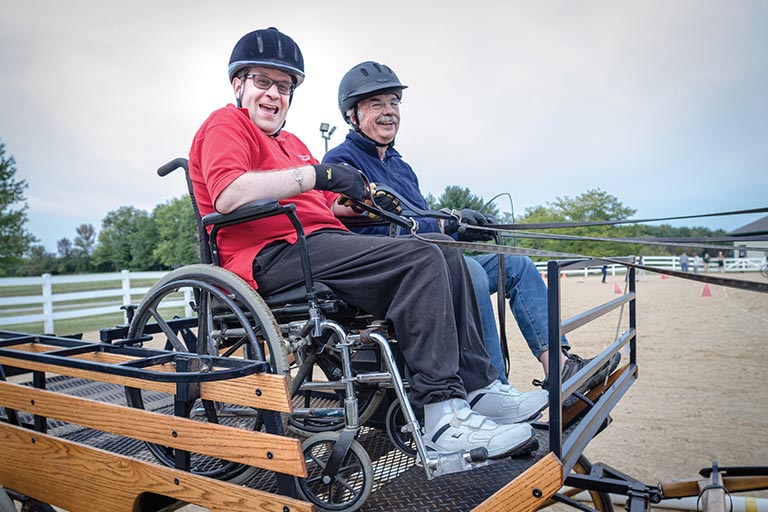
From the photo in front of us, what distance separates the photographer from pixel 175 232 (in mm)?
64312

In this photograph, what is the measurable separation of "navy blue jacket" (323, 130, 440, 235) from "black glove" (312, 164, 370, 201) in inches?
36.0

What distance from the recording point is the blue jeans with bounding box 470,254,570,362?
261 centimetres

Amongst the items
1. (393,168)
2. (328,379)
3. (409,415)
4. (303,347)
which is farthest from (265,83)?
(409,415)

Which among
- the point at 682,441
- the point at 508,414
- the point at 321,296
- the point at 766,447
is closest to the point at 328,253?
the point at 321,296

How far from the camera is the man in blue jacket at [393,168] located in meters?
2.64

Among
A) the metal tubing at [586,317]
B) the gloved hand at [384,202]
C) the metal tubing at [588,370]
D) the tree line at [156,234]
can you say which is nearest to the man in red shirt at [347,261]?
the gloved hand at [384,202]

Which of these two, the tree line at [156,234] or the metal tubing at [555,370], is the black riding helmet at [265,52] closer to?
the metal tubing at [555,370]

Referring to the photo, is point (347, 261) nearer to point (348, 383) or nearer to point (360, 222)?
point (348, 383)

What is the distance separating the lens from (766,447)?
3.95 m

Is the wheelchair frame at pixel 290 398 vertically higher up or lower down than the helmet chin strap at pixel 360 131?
lower down

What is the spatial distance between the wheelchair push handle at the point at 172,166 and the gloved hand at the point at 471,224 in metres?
1.38

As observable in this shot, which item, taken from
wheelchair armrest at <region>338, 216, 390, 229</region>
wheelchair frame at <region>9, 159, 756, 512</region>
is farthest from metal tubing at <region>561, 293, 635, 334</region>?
wheelchair armrest at <region>338, 216, 390, 229</region>

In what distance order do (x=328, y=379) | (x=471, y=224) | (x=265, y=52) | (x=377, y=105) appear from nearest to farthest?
(x=265, y=52)
(x=328, y=379)
(x=471, y=224)
(x=377, y=105)

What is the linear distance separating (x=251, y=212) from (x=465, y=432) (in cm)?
112
